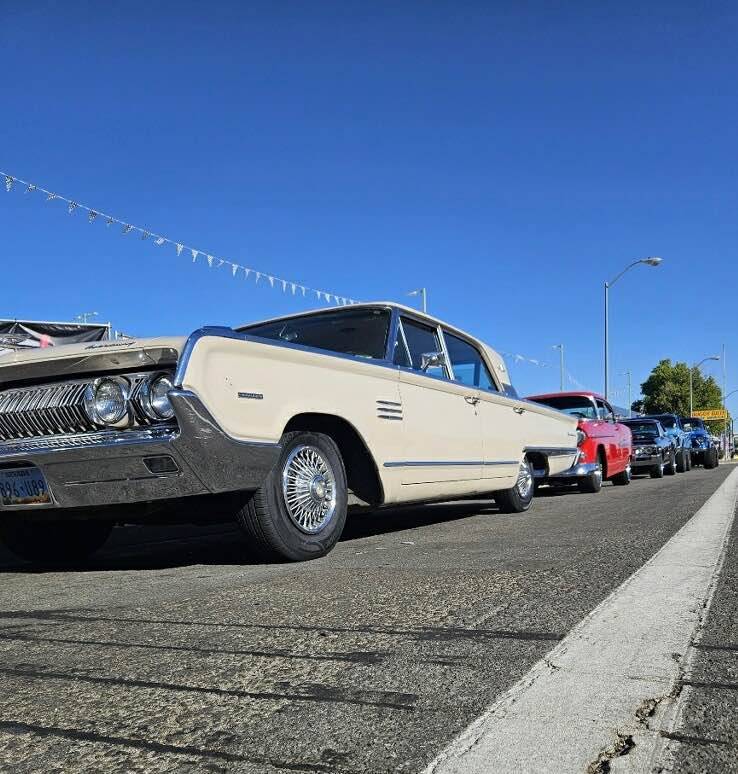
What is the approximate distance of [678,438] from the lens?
71.8 feet

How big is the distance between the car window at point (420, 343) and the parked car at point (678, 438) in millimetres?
15629

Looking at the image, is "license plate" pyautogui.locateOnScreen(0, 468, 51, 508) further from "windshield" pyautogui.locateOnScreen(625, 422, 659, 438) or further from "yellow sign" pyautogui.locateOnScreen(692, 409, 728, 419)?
"yellow sign" pyautogui.locateOnScreen(692, 409, 728, 419)

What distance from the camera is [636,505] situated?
7703mm

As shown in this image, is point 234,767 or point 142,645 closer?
point 234,767

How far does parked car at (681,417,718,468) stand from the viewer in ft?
84.9

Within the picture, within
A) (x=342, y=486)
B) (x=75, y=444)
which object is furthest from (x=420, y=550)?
(x=75, y=444)

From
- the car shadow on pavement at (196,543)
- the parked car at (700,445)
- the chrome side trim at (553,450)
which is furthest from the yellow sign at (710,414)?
the car shadow on pavement at (196,543)

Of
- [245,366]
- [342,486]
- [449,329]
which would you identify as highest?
[449,329]

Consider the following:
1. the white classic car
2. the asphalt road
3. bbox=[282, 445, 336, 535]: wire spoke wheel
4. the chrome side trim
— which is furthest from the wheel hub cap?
bbox=[282, 445, 336, 535]: wire spoke wheel

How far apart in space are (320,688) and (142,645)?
743mm

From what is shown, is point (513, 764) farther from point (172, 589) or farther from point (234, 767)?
point (172, 589)

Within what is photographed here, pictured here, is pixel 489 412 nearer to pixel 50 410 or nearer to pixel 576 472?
pixel 50 410

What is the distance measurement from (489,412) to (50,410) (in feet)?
13.0

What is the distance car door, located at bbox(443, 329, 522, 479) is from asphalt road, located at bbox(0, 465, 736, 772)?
2229 mm
